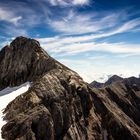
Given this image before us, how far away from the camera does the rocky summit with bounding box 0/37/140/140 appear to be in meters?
51.4

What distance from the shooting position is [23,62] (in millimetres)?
87625

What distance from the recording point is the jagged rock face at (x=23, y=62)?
8106 centimetres

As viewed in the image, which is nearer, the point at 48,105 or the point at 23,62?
the point at 48,105

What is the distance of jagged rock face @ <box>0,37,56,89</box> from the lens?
81.1m

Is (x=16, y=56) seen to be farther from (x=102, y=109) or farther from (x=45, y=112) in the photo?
(x=45, y=112)

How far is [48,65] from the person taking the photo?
7869 cm

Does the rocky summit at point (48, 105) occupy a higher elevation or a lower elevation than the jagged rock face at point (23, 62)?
lower

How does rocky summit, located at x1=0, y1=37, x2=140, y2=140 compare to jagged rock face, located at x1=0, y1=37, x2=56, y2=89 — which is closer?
rocky summit, located at x1=0, y1=37, x2=140, y2=140

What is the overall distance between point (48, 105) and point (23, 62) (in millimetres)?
32451

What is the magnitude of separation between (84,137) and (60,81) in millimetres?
14238

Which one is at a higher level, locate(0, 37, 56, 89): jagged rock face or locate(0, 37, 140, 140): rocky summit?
locate(0, 37, 56, 89): jagged rock face

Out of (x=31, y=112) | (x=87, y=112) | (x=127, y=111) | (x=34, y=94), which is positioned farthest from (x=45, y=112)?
(x=127, y=111)

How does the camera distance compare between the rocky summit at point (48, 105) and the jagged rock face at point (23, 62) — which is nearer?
the rocky summit at point (48, 105)

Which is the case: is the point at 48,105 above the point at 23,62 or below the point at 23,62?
below
